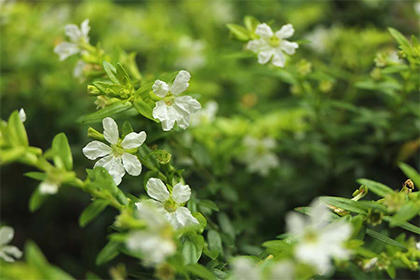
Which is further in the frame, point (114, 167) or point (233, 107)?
point (233, 107)

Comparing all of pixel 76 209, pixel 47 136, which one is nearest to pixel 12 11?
pixel 47 136

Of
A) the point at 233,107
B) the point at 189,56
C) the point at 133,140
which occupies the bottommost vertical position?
the point at 133,140

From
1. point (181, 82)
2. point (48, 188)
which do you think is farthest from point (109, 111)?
point (48, 188)

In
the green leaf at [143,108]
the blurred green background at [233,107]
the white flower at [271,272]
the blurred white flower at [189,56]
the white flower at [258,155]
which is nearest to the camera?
the white flower at [271,272]

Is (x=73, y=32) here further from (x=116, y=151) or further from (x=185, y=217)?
(x=185, y=217)

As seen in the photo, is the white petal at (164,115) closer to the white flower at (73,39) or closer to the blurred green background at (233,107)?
the blurred green background at (233,107)

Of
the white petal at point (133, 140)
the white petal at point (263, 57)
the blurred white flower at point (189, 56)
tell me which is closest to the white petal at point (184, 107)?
A: the white petal at point (133, 140)

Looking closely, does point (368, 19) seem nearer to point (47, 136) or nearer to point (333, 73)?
point (333, 73)
